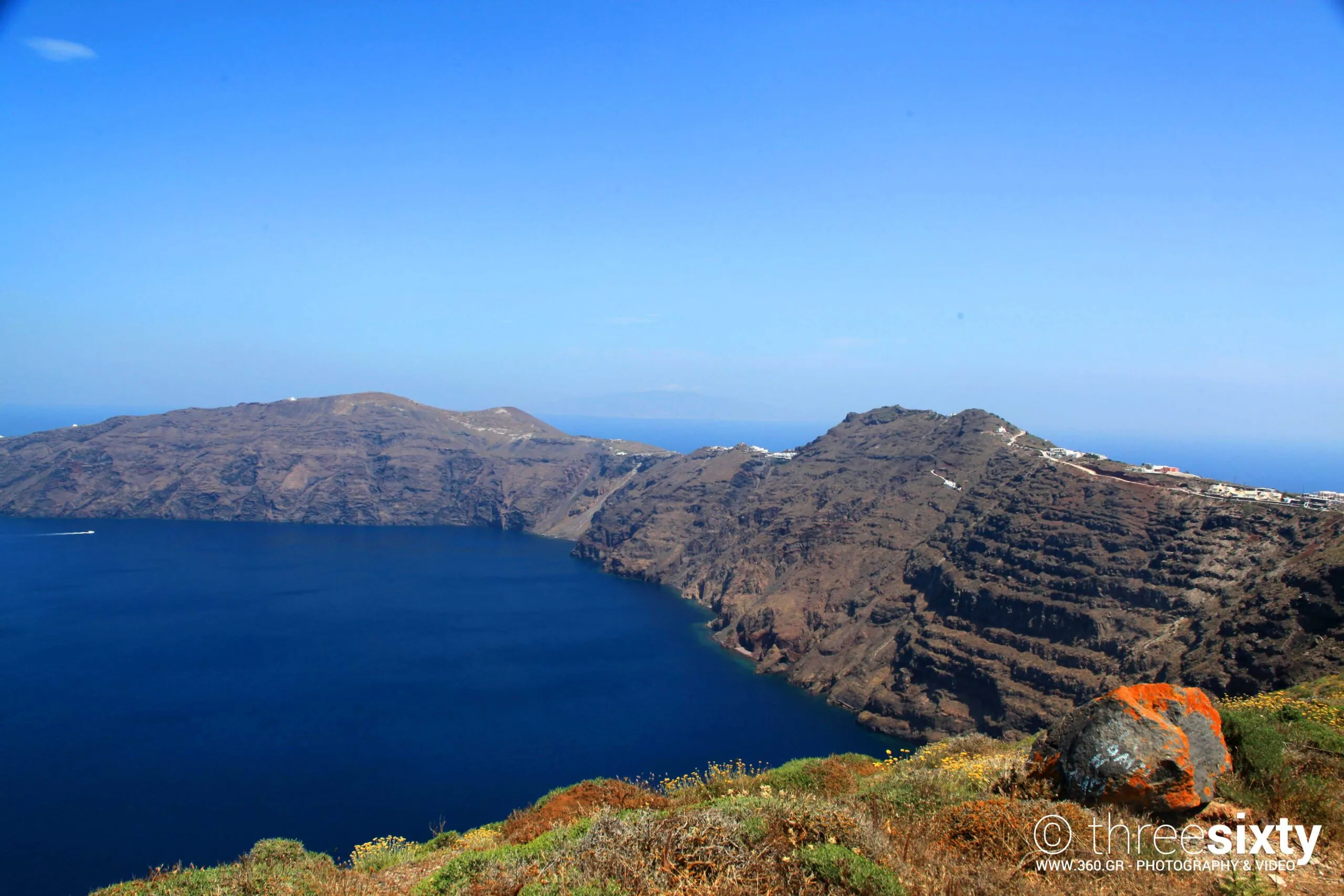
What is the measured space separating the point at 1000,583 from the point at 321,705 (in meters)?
68.1

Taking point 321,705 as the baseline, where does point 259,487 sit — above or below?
above

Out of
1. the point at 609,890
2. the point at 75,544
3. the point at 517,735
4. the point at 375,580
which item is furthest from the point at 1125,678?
the point at 75,544

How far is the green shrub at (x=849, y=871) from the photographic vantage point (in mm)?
9055

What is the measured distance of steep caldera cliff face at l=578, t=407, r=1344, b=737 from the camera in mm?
55844

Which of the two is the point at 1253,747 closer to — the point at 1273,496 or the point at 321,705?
the point at 321,705

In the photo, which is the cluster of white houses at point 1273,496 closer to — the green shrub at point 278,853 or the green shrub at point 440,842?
the green shrub at point 440,842

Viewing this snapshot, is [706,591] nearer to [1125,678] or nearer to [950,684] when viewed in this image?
[950,684]

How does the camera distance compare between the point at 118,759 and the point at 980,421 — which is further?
the point at 980,421

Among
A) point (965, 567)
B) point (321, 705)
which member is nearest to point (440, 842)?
point (321, 705)

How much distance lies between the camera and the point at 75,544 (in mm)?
143375

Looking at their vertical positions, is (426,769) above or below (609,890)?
below

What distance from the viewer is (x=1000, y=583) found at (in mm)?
75812

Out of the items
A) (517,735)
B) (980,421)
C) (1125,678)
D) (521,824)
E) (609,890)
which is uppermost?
(980,421)

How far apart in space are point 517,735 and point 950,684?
4048 cm
